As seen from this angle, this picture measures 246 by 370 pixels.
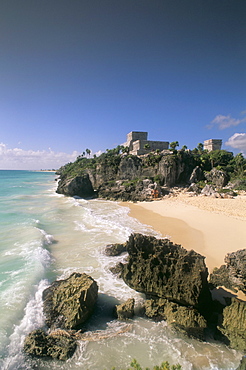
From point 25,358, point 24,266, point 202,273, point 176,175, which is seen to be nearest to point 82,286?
point 25,358

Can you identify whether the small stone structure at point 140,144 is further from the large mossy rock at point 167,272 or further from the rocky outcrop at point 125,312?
the rocky outcrop at point 125,312

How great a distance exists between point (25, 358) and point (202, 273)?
577 cm

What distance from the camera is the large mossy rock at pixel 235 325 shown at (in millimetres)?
5645

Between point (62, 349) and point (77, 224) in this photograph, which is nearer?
point (62, 349)

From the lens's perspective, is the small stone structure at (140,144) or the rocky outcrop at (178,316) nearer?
the rocky outcrop at (178,316)

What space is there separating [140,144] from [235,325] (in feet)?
159

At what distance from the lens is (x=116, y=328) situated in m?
6.51

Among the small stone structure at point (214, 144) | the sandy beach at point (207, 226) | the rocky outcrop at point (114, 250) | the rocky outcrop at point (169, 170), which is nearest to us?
the rocky outcrop at point (114, 250)

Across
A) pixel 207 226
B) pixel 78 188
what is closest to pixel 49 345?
pixel 207 226

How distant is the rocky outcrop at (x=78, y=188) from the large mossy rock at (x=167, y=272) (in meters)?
32.8

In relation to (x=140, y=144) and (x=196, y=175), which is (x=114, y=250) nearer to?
(x=196, y=175)

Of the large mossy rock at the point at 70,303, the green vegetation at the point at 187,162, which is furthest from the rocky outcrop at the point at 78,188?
the large mossy rock at the point at 70,303

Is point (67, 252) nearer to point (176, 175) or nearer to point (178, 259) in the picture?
point (178, 259)

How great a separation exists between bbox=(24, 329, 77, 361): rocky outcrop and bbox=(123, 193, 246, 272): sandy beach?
7.04 metres
